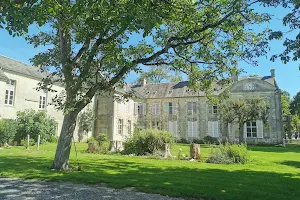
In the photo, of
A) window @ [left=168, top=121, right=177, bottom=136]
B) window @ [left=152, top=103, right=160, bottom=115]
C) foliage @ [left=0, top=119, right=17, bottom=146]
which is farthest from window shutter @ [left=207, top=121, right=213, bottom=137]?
foliage @ [left=0, top=119, right=17, bottom=146]

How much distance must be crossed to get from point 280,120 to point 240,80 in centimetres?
681

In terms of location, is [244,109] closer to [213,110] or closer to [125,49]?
[213,110]

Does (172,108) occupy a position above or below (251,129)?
above

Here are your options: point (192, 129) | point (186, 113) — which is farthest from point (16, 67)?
point (192, 129)

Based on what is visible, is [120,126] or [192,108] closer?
[120,126]

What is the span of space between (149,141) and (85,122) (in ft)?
47.8

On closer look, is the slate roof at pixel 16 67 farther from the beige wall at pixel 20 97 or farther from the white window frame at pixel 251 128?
the white window frame at pixel 251 128

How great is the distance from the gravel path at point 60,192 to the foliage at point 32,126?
46.3 feet

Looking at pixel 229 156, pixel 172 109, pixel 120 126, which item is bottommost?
pixel 229 156

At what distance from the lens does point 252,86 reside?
31.5 meters

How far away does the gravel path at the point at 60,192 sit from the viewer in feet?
17.4

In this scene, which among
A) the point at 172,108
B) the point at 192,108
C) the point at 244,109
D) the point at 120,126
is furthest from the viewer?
the point at 172,108

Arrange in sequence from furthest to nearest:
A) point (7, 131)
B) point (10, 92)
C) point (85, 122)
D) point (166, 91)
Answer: point (166, 91) → point (85, 122) → point (10, 92) → point (7, 131)

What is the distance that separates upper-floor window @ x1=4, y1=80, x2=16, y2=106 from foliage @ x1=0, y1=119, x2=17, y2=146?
311 cm
